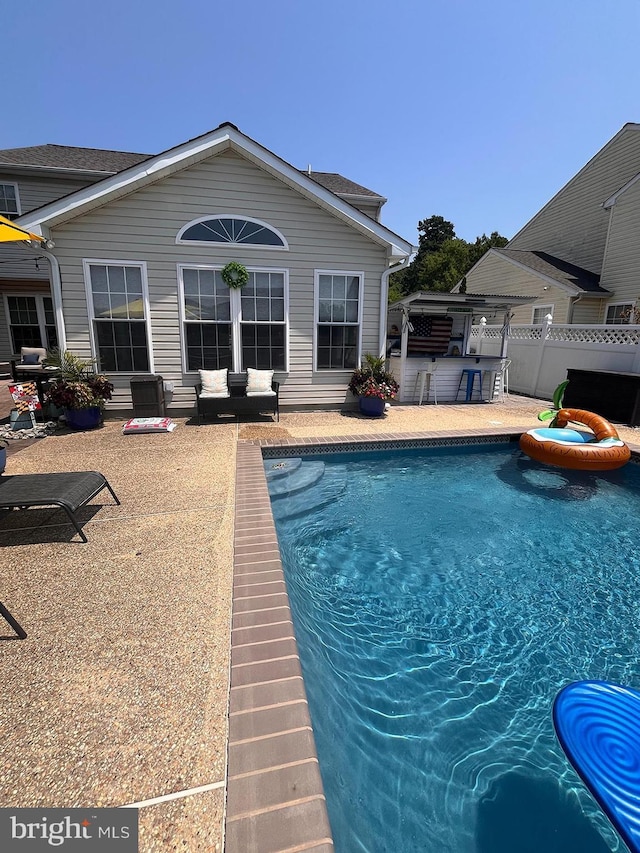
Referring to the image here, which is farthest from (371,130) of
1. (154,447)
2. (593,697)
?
(593,697)

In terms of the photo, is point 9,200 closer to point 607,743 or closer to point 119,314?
point 119,314

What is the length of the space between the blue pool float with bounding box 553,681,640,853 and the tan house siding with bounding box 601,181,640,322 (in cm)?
1521

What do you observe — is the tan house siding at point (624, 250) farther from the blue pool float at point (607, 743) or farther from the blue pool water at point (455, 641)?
the blue pool float at point (607, 743)

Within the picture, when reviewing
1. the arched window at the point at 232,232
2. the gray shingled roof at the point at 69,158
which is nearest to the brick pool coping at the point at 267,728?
the arched window at the point at 232,232

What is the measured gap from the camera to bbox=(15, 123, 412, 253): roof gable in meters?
6.82

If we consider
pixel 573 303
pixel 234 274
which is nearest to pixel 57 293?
pixel 234 274

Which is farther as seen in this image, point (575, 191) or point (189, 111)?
point (575, 191)

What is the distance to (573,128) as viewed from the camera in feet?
38.1

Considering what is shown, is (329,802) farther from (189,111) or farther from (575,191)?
(575,191)

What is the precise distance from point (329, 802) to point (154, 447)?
5.16m

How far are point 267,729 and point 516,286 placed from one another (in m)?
17.7

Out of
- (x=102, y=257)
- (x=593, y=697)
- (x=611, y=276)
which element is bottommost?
(x=593, y=697)

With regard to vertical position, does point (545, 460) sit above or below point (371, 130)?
below

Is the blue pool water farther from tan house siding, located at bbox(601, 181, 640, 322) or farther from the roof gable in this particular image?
tan house siding, located at bbox(601, 181, 640, 322)
